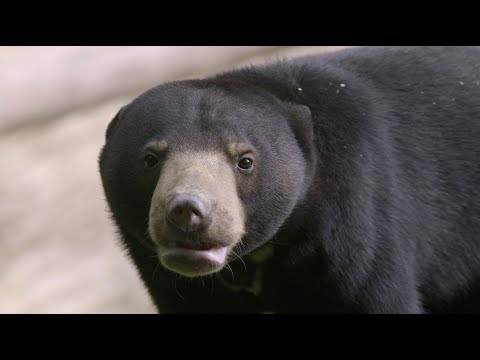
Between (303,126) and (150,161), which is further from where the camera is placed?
(303,126)

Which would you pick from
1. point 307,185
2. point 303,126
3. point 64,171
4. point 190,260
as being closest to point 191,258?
point 190,260

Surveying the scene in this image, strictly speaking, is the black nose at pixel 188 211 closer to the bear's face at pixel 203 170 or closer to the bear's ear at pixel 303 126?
the bear's face at pixel 203 170

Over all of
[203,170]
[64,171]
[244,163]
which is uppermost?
[203,170]

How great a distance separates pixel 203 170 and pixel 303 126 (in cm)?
76

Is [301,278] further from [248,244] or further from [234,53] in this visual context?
[234,53]

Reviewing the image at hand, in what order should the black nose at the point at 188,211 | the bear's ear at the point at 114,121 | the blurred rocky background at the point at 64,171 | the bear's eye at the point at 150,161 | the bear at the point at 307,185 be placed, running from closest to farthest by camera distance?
the black nose at the point at 188,211, the bear at the point at 307,185, the bear's eye at the point at 150,161, the bear's ear at the point at 114,121, the blurred rocky background at the point at 64,171

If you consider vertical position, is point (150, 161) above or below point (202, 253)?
above

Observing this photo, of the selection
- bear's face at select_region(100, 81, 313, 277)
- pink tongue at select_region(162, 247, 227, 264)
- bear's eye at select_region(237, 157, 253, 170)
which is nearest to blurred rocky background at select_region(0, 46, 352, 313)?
bear's face at select_region(100, 81, 313, 277)

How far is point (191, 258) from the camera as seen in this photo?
5375mm

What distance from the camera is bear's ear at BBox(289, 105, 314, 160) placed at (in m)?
5.95

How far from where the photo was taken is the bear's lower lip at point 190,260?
5379mm

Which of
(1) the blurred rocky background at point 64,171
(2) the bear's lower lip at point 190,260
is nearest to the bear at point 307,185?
(2) the bear's lower lip at point 190,260

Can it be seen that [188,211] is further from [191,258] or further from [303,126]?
[303,126]
